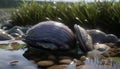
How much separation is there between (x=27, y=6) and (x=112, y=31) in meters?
3.31

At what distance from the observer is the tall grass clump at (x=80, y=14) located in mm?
8047

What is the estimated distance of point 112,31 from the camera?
26.3 ft

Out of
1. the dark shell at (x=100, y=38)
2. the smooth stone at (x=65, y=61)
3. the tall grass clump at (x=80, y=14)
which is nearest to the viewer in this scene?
the smooth stone at (x=65, y=61)

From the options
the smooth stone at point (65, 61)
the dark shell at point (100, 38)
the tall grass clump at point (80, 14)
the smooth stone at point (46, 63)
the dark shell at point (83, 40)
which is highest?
the tall grass clump at point (80, 14)

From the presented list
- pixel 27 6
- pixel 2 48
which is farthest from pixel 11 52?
pixel 27 6

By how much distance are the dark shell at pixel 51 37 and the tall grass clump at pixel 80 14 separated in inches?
97.6

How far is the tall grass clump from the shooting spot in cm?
805

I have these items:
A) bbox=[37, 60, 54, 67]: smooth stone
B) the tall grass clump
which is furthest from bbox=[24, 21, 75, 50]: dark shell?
the tall grass clump

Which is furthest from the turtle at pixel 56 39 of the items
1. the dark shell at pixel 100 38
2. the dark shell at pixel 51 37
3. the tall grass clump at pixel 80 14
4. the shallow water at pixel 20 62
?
the tall grass clump at pixel 80 14

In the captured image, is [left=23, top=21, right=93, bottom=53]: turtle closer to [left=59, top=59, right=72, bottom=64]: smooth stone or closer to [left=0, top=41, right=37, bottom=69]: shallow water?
[left=0, top=41, right=37, bottom=69]: shallow water

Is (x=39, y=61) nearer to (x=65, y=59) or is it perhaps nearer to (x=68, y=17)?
(x=65, y=59)

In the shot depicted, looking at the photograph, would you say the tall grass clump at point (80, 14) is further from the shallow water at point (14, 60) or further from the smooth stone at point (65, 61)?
the smooth stone at point (65, 61)

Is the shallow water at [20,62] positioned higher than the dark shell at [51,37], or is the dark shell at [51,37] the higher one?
the dark shell at [51,37]

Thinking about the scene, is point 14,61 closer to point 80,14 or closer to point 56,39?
point 56,39
